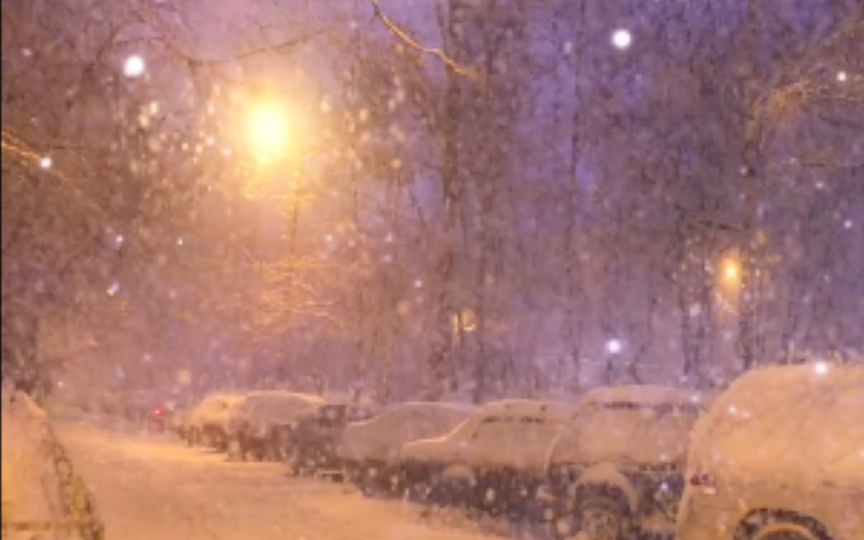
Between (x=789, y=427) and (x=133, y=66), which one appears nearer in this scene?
(x=133, y=66)

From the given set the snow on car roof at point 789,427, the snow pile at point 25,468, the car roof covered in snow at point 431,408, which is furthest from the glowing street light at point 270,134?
the snow pile at point 25,468

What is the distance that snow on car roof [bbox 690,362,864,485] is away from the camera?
11.2 m

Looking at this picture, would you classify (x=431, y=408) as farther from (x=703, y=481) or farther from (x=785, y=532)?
(x=785, y=532)

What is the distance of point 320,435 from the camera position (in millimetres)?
25781

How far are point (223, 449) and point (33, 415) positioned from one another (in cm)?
2753

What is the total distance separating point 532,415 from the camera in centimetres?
1770

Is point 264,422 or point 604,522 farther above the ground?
point 264,422

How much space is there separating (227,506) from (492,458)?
4.29 meters

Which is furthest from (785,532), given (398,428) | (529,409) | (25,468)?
(398,428)

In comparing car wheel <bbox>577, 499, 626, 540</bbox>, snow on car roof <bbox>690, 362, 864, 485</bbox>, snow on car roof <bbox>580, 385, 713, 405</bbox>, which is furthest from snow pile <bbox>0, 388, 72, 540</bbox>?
snow on car roof <bbox>580, 385, 713, 405</bbox>

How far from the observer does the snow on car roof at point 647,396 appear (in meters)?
15.4

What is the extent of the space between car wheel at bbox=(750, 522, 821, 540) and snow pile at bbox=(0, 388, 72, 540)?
6725 mm

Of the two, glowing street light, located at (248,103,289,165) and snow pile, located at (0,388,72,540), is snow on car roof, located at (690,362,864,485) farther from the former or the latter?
glowing street light, located at (248,103,289,165)

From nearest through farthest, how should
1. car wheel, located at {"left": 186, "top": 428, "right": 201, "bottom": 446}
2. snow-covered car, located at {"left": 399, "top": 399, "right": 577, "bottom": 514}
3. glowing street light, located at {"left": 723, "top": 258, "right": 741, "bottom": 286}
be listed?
1. snow-covered car, located at {"left": 399, "top": 399, "right": 577, "bottom": 514}
2. glowing street light, located at {"left": 723, "top": 258, "right": 741, "bottom": 286}
3. car wheel, located at {"left": 186, "top": 428, "right": 201, "bottom": 446}
